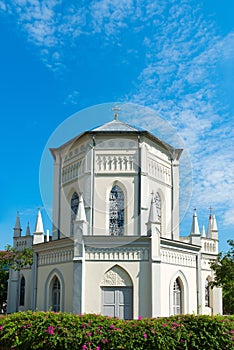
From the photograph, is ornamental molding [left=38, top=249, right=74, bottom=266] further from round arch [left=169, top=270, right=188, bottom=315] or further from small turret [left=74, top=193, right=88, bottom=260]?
round arch [left=169, top=270, right=188, bottom=315]

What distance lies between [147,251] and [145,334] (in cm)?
1076

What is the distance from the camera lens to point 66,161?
33.0m

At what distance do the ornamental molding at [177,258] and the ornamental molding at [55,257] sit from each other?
592 cm

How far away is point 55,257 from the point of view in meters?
29.1

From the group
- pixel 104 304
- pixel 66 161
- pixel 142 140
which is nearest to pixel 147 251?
pixel 104 304

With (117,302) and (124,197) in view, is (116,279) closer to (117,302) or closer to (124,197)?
(117,302)

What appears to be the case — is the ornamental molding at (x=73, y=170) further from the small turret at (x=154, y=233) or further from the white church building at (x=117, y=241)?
the small turret at (x=154, y=233)

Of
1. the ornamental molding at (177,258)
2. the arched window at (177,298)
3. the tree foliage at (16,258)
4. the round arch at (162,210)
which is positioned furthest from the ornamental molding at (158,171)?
the tree foliage at (16,258)

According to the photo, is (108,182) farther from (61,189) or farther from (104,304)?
(104,304)

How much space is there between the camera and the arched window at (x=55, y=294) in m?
28.6

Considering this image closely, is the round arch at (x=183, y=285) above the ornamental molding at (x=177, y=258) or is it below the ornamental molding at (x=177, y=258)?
below

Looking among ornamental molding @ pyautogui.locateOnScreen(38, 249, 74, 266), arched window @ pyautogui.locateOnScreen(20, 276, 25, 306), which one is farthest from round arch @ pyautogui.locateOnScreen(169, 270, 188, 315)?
arched window @ pyautogui.locateOnScreen(20, 276, 25, 306)

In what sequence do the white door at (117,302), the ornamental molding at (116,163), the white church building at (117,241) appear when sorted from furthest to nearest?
the ornamental molding at (116,163), the white church building at (117,241), the white door at (117,302)

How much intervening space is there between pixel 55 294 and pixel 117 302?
5.20m
